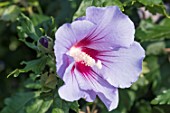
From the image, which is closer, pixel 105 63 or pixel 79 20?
pixel 79 20

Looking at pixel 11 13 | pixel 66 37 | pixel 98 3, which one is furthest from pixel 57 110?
pixel 11 13

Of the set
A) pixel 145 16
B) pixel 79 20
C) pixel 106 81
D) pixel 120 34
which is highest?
pixel 79 20

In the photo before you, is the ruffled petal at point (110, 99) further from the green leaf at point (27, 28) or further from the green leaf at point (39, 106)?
the green leaf at point (27, 28)

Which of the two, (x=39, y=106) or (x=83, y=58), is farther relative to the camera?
(x=39, y=106)

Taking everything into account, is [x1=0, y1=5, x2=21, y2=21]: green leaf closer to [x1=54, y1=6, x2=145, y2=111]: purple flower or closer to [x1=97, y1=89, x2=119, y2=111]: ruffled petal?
[x1=54, y1=6, x2=145, y2=111]: purple flower

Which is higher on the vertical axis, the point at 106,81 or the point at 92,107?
the point at 106,81

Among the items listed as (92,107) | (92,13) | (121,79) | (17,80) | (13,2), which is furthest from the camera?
(17,80)

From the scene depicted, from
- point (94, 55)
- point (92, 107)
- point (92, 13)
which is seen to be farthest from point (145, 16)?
point (92, 13)

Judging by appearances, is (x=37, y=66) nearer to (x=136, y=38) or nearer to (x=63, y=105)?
(x=63, y=105)

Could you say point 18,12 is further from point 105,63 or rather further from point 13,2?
point 105,63
